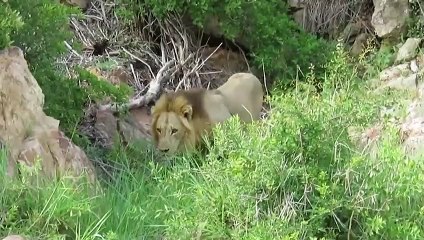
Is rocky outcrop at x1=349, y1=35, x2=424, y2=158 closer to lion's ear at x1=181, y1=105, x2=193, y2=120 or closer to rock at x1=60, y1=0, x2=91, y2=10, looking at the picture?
lion's ear at x1=181, y1=105, x2=193, y2=120

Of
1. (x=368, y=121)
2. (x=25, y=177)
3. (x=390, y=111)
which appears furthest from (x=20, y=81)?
(x=390, y=111)

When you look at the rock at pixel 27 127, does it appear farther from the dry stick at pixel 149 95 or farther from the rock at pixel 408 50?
the rock at pixel 408 50

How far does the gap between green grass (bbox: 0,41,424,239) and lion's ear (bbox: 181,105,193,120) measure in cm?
248

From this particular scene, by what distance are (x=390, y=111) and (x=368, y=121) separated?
1317 millimetres

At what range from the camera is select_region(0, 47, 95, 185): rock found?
612cm

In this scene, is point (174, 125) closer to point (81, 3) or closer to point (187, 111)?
point (187, 111)

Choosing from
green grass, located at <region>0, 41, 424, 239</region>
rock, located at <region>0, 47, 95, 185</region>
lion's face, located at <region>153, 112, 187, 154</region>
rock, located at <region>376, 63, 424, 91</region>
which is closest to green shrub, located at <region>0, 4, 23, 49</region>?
rock, located at <region>0, 47, 95, 185</region>

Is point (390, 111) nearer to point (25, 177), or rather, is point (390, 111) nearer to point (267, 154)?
point (267, 154)

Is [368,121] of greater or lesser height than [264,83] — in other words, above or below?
above

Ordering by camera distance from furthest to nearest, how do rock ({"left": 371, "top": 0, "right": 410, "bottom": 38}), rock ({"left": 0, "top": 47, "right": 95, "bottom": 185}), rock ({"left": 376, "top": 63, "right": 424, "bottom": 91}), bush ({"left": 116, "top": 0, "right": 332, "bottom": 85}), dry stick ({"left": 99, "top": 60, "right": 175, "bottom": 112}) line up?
rock ({"left": 371, "top": 0, "right": 410, "bottom": 38}) < bush ({"left": 116, "top": 0, "right": 332, "bottom": 85}) < rock ({"left": 376, "top": 63, "right": 424, "bottom": 91}) < dry stick ({"left": 99, "top": 60, "right": 175, "bottom": 112}) < rock ({"left": 0, "top": 47, "right": 95, "bottom": 185})

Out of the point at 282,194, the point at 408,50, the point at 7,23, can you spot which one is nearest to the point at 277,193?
the point at 282,194

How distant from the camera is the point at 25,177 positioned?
18.5 feet

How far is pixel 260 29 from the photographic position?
10.6m

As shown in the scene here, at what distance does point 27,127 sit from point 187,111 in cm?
235
